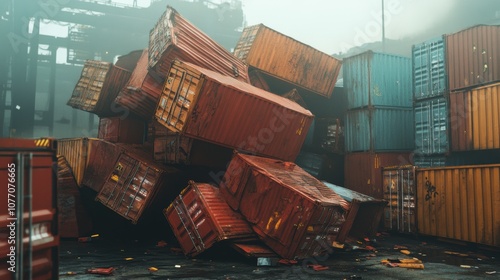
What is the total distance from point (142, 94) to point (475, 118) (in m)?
12.8

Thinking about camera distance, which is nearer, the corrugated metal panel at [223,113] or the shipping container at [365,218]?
the corrugated metal panel at [223,113]

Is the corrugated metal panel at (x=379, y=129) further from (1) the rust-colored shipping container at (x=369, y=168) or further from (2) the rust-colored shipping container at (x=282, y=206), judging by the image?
(2) the rust-colored shipping container at (x=282, y=206)

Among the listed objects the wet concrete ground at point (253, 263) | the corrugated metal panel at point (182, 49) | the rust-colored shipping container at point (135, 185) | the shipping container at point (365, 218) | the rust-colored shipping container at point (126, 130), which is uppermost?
the corrugated metal panel at point (182, 49)

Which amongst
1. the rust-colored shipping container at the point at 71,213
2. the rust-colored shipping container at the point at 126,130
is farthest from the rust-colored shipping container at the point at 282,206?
the rust-colored shipping container at the point at 126,130

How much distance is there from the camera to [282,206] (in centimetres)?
1028

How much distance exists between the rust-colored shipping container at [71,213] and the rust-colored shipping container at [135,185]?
3.43 feet

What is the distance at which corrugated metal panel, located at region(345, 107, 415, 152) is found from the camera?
19859 mm

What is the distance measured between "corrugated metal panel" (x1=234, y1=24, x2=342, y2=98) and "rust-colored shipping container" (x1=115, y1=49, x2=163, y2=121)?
5.10 metres

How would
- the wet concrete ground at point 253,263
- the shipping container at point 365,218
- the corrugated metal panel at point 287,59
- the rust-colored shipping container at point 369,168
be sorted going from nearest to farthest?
the wet concrete ground at point 253,263 → the shipping container at point 365,218 → the corrugated metal panel at point 287,59 → the rust-colored shipping container at point 369,168

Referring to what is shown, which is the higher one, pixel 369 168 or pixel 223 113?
pixel 223 113

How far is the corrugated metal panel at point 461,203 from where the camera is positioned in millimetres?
12680

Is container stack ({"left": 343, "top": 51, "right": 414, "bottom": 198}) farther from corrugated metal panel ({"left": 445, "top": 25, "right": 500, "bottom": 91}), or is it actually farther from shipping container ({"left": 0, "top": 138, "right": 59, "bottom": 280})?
shipping container ({"left": 0, "top": 138, "right": 59, "bottom": 280})

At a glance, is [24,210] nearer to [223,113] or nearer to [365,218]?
[223,113]

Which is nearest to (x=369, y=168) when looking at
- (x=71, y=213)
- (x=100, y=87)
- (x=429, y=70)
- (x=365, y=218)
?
(x=365, y=218)
